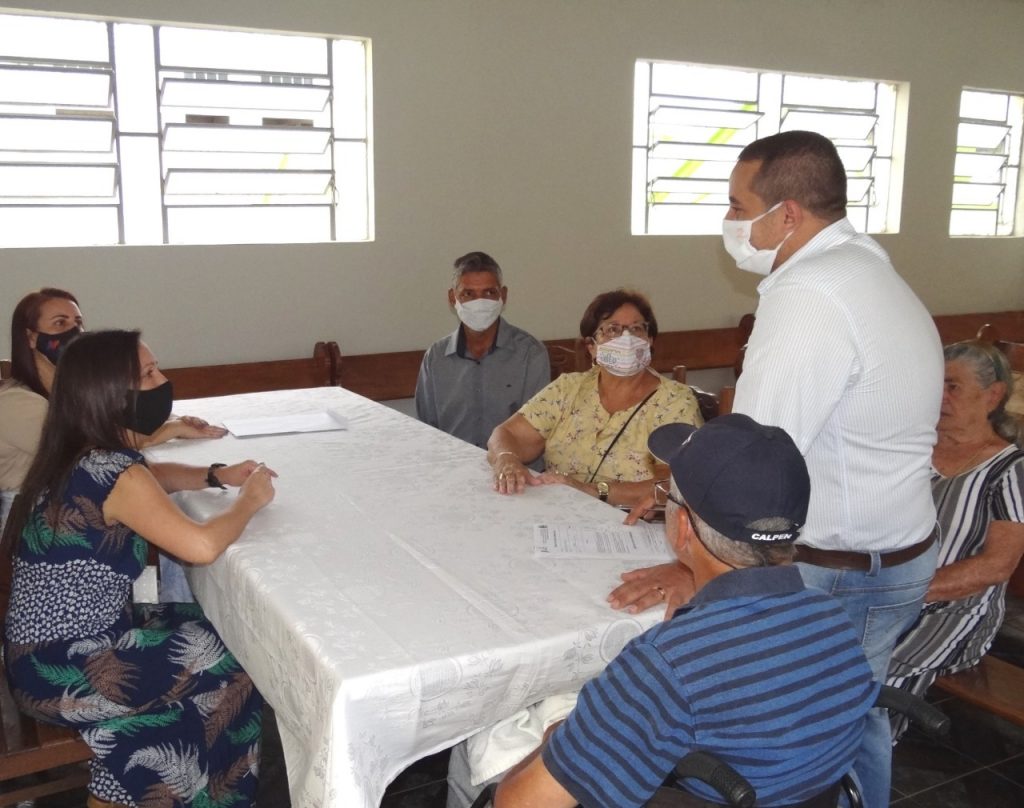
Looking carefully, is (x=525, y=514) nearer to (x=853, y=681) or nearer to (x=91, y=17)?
(x=853, y=681)

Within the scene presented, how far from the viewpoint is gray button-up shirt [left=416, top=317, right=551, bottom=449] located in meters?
3.58

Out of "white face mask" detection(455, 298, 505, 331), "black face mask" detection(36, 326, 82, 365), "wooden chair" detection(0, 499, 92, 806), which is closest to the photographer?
"wooden chair" detection(0, 499, 92, 806)

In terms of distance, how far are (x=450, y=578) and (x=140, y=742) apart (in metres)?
0.74

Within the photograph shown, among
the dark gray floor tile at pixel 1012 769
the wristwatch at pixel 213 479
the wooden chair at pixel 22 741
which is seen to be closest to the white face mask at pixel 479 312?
the wristwatch at pixel 213 479

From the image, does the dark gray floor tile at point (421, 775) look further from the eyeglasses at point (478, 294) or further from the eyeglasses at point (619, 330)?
the eyeglasses at point (478, 294)

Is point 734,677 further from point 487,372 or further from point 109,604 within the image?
point 487,372

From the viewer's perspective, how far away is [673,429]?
155 centimetres

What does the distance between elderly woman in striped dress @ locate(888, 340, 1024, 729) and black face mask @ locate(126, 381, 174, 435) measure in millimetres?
1752

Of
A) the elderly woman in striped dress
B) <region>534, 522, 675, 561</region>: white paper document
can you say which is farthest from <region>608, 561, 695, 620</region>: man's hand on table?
the elderly woman in striped dress

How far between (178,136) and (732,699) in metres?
4.04

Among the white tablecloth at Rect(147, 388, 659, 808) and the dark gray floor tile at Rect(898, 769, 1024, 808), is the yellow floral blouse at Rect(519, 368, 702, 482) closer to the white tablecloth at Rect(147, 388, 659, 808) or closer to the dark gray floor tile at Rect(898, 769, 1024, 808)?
the white tablecloth at Rect(147, 388, 659, 808)

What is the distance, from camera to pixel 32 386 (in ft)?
9.75

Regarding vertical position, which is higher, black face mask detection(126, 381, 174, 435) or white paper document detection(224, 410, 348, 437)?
black face mask detection(126, 381, 174, 435)

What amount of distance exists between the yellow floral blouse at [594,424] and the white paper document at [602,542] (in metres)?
0.60
